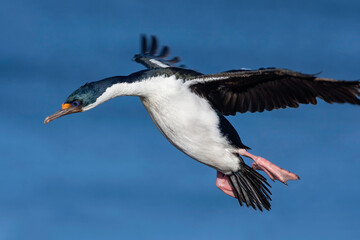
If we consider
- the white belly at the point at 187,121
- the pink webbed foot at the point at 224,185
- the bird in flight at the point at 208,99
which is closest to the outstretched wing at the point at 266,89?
the bird in flight at the point at 208,99

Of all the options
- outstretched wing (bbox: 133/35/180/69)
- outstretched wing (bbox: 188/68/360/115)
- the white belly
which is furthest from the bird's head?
outstretched wing (bbox: 133/35/180/69)

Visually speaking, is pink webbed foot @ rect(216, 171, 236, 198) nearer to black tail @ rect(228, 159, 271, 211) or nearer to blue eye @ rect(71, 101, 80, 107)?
black tail @ rect(228, 159, 271, 211)

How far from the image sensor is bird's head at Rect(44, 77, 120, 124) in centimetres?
975

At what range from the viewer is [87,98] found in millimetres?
9773

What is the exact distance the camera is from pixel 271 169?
10117 millimetres

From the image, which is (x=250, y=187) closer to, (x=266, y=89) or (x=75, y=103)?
(x=266, y=89)

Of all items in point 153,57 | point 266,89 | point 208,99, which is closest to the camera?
point 266,89

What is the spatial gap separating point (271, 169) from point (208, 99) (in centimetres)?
144

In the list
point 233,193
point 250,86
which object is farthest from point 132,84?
point 233,193

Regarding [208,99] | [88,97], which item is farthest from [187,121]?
[88,97]

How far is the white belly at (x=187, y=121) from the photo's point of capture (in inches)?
386

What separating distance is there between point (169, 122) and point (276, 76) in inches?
67.0

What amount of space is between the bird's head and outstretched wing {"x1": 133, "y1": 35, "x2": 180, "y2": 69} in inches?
126

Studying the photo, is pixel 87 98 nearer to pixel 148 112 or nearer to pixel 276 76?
pixel 148 112
